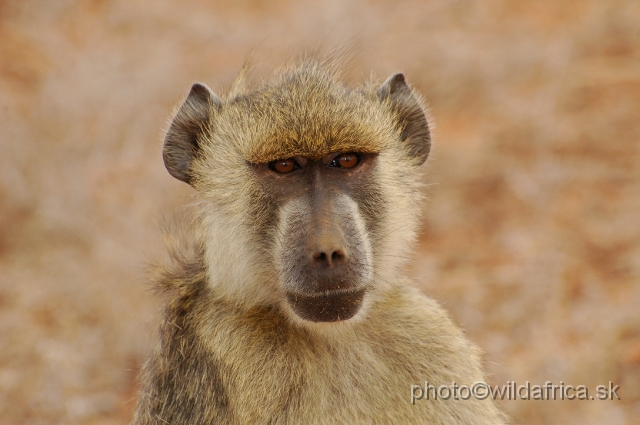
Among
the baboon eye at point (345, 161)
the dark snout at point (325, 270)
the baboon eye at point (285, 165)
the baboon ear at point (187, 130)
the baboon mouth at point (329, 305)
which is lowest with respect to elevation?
the baboon mouth at point (329, 305)

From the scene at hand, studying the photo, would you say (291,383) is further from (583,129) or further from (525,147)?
(583,129)

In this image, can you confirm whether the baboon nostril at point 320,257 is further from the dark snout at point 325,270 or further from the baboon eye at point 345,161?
the baboon eye at point 345,161

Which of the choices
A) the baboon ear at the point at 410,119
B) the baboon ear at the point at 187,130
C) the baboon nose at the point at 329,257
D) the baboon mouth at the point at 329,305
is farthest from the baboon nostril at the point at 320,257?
the baboon ear at the point at 410,119

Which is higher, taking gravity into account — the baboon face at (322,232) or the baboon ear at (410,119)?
the baboon ear at (410,119)

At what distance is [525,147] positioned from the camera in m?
8.62

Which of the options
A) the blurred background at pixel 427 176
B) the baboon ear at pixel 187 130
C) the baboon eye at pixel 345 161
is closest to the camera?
the baboon eye at pixel 345 161

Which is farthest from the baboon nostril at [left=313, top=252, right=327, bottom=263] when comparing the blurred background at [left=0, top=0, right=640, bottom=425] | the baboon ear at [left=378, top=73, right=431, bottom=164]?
the blurred background at [left=0, top=0, right=640, bottom=425]

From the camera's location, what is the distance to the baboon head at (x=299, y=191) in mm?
3408

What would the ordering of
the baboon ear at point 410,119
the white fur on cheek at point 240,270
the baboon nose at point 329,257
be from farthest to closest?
the baboon ear at point 410,119
the white fur on cheek at point 240,270
the baboon nose at point 329,257

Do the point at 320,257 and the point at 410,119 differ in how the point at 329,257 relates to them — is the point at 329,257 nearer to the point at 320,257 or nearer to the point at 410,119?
the point at 320,257

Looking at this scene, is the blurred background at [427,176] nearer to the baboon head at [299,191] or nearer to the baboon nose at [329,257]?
the baboon head at [299,191]

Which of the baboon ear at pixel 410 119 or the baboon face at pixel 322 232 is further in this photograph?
the baboon ear at pixel 410 119

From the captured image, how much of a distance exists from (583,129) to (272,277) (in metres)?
6.25

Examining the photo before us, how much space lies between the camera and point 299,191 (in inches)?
141
